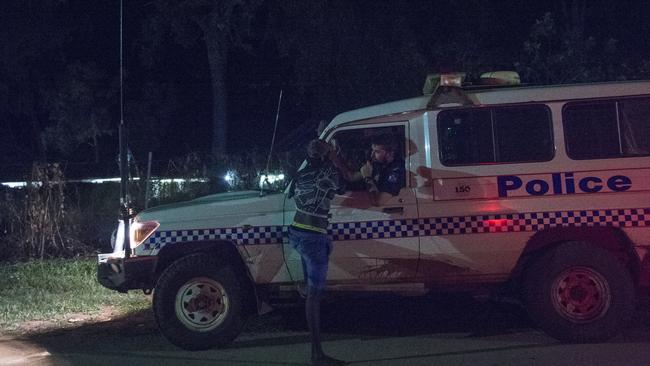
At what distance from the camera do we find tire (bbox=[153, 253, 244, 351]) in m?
7.09

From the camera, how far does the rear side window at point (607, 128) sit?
7.07m

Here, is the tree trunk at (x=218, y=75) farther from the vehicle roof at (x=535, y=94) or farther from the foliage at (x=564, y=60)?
the vehicle roof at (x=535, y=94)

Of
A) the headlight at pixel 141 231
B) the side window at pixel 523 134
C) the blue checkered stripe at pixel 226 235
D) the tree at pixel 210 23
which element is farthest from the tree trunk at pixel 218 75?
the side window at pixel 523 134

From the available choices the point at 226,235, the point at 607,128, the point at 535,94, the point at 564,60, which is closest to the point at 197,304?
the point at 226,235

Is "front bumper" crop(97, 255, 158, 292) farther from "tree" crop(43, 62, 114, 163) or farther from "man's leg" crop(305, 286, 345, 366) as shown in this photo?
"tree" crop(43, 62, 114, 163)

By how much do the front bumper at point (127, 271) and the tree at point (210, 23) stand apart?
49.1ft

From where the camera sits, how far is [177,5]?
73.5ft

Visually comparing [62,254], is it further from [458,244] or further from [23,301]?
[458,244]

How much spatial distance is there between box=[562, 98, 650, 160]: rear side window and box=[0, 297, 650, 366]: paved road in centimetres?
167

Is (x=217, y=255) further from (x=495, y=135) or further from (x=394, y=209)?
(x=495, y=135)

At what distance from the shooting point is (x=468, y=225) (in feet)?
23.1

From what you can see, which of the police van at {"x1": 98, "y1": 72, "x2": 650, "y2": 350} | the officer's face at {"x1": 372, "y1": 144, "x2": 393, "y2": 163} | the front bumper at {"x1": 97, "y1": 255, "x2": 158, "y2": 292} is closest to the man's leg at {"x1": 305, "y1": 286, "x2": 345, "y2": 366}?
the police van at {"x1": 98, "y1": 72, "x2": 650, "y2": 350}

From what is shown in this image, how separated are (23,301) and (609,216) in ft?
21.1

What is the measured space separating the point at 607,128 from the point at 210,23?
55.8ft
